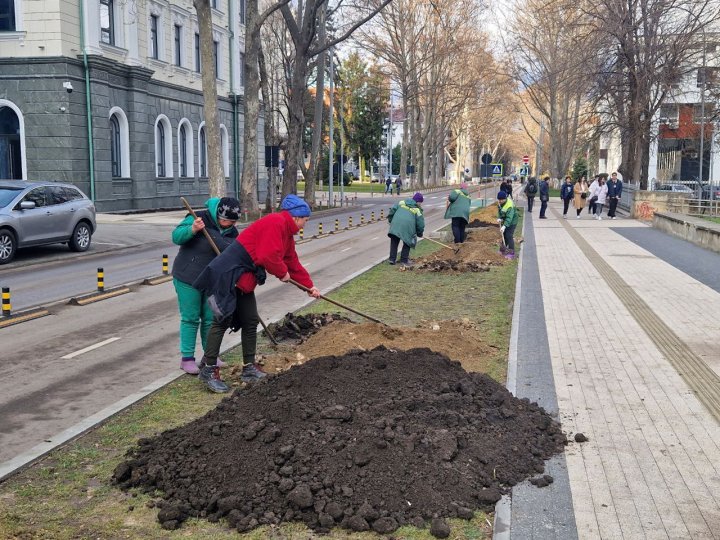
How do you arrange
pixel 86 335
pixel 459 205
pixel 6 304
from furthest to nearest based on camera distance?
1. pixel 459 205
2. pixel 6 304
3. pixel 86 335

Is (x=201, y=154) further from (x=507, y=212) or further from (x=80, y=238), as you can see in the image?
(x=507, y=212)

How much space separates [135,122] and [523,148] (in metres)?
123

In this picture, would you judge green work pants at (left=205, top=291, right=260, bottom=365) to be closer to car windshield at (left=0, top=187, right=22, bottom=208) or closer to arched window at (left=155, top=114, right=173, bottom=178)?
car windshield at (left=0, top=187, right=22, bottom=208)

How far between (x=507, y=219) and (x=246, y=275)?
38.4 feet

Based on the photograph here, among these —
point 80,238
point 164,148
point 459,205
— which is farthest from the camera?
point 164,148

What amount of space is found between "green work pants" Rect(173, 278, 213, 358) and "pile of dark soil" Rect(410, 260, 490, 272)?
868 centimetres

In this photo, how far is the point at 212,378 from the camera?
23.8 feet

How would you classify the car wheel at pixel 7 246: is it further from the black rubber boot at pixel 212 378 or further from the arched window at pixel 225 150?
the arched window at pixel 225 150

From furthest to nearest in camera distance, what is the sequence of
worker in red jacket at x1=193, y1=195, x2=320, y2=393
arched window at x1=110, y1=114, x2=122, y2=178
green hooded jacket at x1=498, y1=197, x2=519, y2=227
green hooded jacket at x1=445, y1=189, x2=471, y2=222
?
arched window at x1=110, y1=114, x2=122, y2=178, green hooded jacket at x1=445, y1=189, x2=471, y2=222, green hooded jacket at x1=498, y1=197, x2=519, y2=227, worker in red jacket at x1=193, y1=195, x2=320, y2=393

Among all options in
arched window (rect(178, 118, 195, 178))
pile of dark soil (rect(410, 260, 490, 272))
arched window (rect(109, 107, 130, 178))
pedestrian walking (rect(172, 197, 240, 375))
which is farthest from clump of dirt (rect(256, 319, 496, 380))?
arched window (rect(178, 118, 195, 178))

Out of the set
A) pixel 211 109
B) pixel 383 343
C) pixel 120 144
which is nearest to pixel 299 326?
pixel 383 343

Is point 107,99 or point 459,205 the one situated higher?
point 107,99

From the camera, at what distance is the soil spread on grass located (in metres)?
16.0

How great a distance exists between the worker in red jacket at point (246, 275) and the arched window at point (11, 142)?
24784 millimetres
